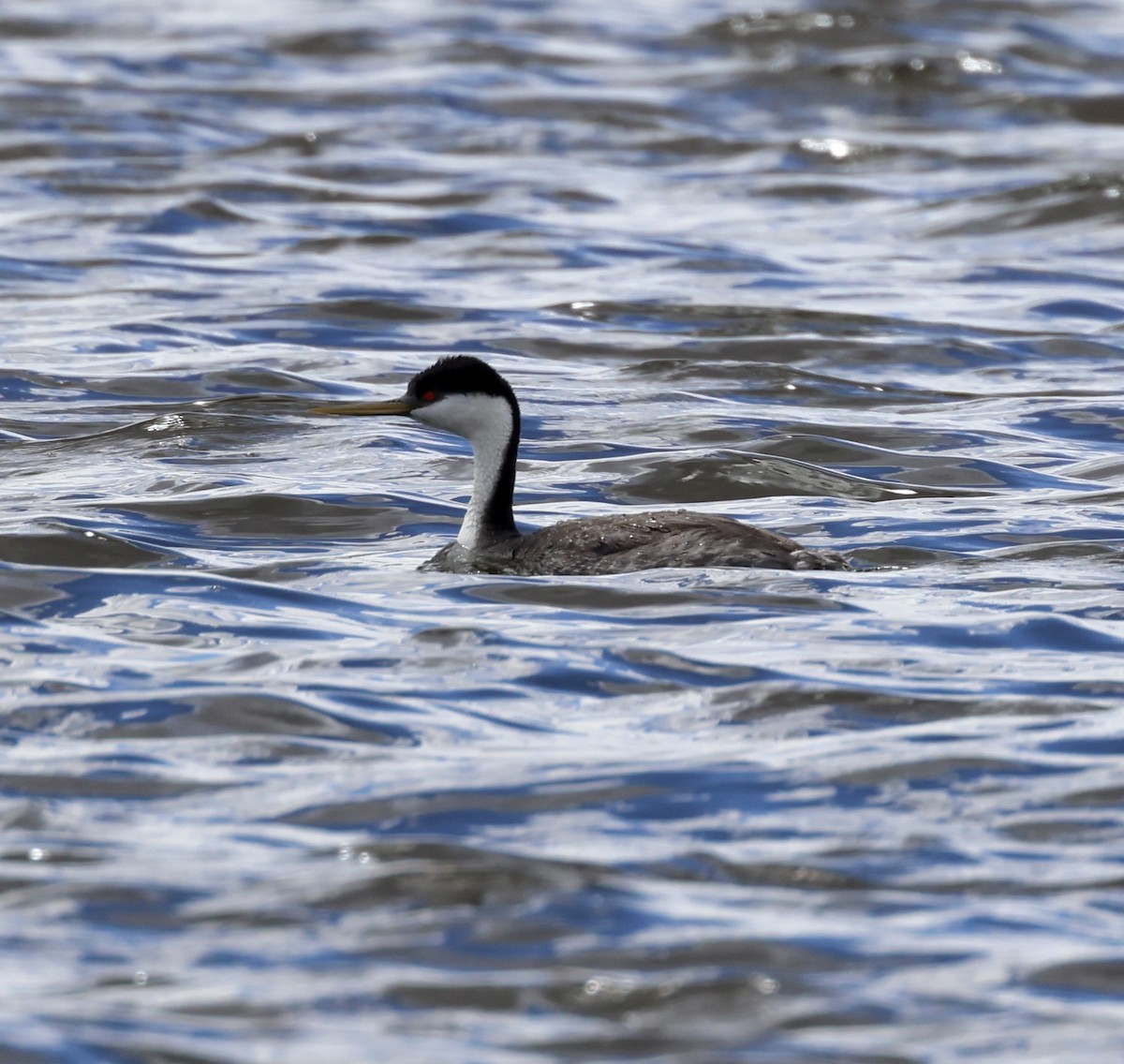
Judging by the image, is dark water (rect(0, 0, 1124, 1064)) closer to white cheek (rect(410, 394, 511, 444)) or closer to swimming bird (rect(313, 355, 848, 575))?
swimming bird (rect(313, 355, 848, 575))

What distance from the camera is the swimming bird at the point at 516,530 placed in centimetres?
1008

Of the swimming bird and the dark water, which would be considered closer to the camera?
the dark water

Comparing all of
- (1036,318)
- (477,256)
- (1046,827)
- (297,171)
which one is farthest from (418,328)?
(1046,827)

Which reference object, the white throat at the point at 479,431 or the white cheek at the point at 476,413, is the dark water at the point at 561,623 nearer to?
the white throat at the point at 479,431

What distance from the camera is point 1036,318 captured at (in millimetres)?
18438

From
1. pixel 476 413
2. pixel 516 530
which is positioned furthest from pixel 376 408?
pixel 516 530

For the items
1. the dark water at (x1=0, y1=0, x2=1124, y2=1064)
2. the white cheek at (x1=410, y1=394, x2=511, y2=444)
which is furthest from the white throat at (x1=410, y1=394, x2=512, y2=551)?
the dark water at (x1=0, y1=0, x2=1124, y2=1064)

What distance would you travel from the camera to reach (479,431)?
11.1 metres

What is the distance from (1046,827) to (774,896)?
1075mm

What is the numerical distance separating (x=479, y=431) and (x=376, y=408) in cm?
59

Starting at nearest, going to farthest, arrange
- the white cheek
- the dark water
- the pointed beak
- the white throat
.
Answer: the dark water
the white throat
the white cheek
the pointed beak

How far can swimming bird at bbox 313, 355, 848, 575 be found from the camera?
10.1 meters

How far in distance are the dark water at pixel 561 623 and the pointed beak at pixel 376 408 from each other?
1.94ft

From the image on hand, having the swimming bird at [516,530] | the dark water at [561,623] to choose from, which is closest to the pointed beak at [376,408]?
the swimming bird at [516,530]
